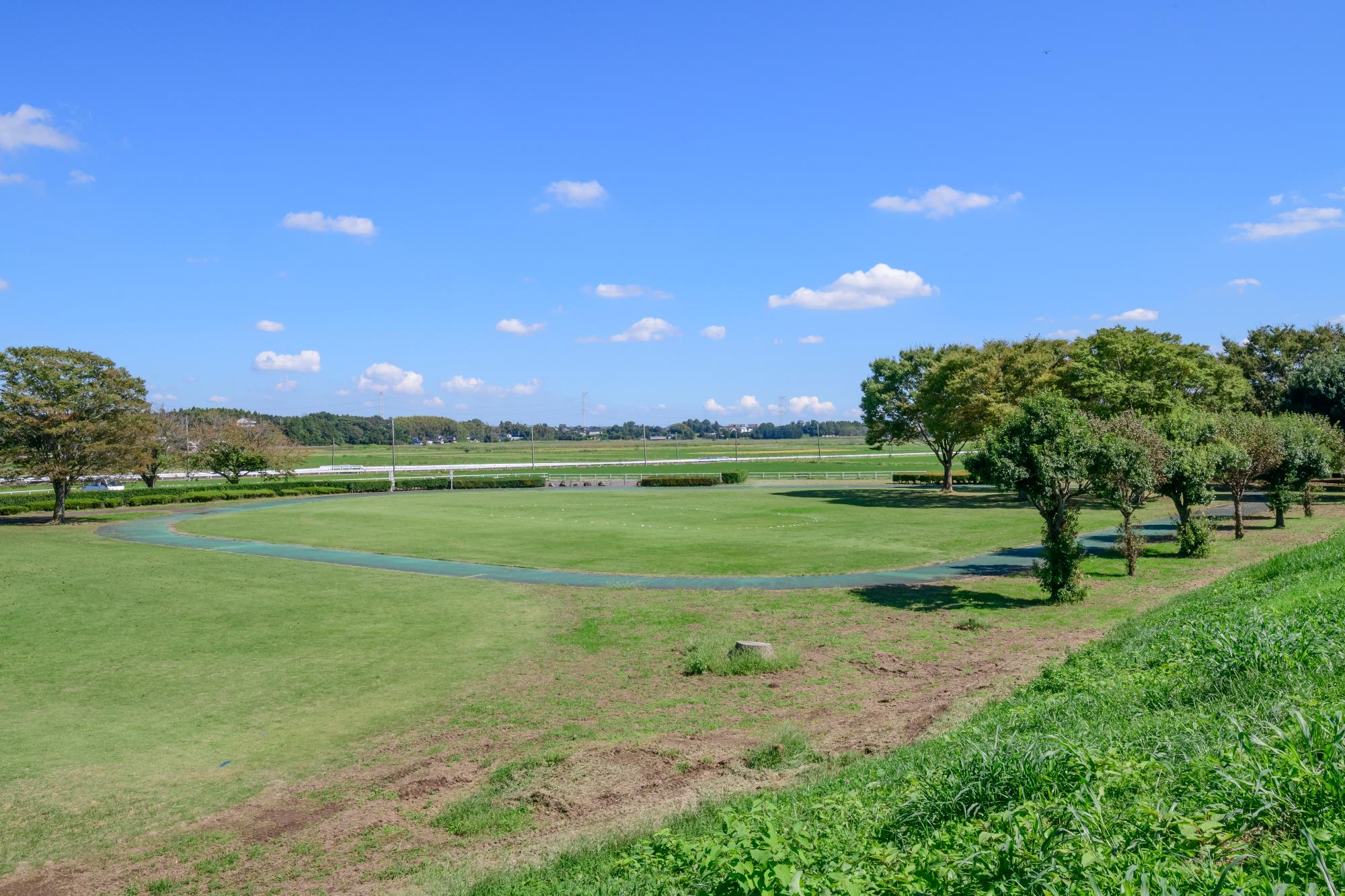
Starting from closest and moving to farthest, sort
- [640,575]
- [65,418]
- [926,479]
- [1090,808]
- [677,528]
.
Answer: [1090,808] → [640,575] → [677,528] → [65,418] → [926,479]

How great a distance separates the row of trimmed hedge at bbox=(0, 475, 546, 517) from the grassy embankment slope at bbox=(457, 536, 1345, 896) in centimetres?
5743

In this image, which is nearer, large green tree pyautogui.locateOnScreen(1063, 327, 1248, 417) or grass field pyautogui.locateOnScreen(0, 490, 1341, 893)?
grass field pyautogui.locateOnScreen(0, 490, 1341, 893)

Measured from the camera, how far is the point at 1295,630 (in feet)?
29.8

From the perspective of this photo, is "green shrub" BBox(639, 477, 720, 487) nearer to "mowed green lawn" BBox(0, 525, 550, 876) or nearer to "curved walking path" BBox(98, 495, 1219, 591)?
"curved walking path" BBox(98, 495, 1219, 591)

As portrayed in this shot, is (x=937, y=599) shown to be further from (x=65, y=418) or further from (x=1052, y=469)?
(x=65, y=418)

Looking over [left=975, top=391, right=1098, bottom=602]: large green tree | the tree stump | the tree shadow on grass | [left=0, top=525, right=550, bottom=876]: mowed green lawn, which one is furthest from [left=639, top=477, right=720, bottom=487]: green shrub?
the tree stump

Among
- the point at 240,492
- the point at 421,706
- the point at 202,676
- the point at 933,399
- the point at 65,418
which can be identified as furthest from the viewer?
the point at 240,492

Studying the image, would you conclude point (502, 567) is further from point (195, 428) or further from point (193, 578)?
point (195, 428)

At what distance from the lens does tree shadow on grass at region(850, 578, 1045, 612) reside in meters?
19.9

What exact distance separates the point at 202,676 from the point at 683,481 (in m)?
62.6

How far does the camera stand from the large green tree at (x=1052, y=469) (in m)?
20.1

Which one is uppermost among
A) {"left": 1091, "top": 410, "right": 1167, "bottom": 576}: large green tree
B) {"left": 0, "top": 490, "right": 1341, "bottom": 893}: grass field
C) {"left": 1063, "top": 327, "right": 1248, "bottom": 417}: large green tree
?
{"left": 1063, "top": 327, "right": 1248, "bottom": 417}: large green tree

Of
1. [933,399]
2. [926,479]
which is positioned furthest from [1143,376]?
[926,479]

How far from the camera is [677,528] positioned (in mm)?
38875
